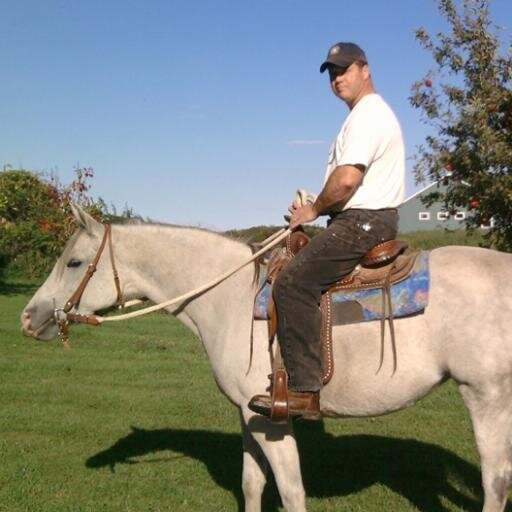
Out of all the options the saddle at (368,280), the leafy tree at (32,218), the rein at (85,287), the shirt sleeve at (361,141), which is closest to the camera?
the shirt sleeve at (361,141)

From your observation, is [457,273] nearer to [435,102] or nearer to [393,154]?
[393,154]

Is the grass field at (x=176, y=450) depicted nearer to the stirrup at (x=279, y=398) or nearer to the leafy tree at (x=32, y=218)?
the stirrup at (x=279, y=398)

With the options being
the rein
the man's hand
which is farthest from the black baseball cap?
the rein

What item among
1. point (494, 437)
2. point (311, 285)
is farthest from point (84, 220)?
point (494, 437)

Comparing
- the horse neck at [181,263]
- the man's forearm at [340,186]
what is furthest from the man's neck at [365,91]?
the horse neck at [181,263]

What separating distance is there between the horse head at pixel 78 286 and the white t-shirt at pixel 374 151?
77.9 inches

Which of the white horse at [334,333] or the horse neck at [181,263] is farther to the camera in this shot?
the horse neck at [181,263]

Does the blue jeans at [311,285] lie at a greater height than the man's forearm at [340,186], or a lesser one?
lesser

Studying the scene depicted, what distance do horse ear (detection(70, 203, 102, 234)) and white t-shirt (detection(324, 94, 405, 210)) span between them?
1965 millimetres

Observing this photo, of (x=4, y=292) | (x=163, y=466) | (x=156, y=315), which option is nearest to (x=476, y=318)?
(x=163, y=466)

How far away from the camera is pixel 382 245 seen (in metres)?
4.62

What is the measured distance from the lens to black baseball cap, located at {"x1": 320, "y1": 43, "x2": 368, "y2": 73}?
4551 millimetres

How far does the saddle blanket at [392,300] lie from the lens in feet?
14.6

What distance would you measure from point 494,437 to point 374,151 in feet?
6.77
